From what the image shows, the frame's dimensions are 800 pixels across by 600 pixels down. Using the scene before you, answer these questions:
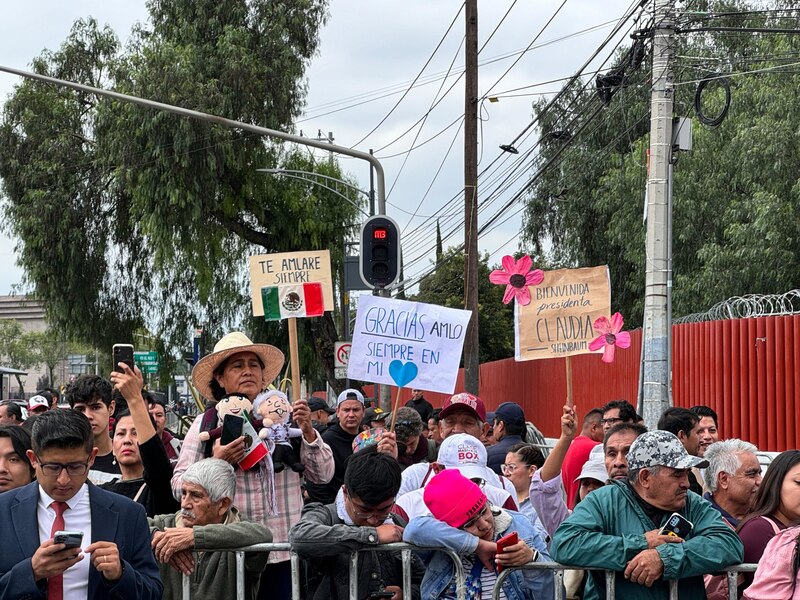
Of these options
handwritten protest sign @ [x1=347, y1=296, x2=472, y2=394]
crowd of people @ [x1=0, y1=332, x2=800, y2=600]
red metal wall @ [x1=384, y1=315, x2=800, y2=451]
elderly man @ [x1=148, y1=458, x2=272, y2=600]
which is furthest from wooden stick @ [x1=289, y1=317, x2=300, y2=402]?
red metal wall @ [x1=384, y1=315, x2=800, y2=451]

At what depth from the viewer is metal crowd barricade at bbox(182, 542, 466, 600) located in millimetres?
5203

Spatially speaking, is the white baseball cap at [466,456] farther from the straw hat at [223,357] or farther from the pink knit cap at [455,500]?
the straw hat at [223,357]

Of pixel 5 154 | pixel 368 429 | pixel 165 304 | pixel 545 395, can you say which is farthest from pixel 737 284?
pixel 368 429

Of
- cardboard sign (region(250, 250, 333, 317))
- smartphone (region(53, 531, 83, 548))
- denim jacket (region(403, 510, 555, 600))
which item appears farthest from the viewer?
cardboard sign (region(250, 250, 333, 317))

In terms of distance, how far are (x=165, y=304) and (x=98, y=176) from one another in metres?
3.64

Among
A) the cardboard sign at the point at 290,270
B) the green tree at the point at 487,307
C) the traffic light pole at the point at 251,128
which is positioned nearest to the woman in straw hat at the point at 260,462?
the cardboard sign at the point at 290,270

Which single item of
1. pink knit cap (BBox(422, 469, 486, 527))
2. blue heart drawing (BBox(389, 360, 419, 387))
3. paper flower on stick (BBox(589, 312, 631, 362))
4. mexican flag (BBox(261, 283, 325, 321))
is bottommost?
pink knit cap (BBox(422, 469, 486, 527))

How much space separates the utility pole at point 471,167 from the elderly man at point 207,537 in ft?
47.5

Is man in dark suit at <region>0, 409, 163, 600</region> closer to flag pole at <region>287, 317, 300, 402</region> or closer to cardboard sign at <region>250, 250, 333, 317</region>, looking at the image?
flag pole at <region>287, 317, 300, 402</region>

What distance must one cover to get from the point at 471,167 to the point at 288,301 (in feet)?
32.9

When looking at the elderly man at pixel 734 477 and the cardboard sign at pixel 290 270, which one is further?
the cardboard sign at pixel 290 270

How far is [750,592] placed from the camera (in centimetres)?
476

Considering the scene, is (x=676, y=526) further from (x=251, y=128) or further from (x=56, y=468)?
(x=251, y=128)

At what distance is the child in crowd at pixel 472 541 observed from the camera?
5090 mm
